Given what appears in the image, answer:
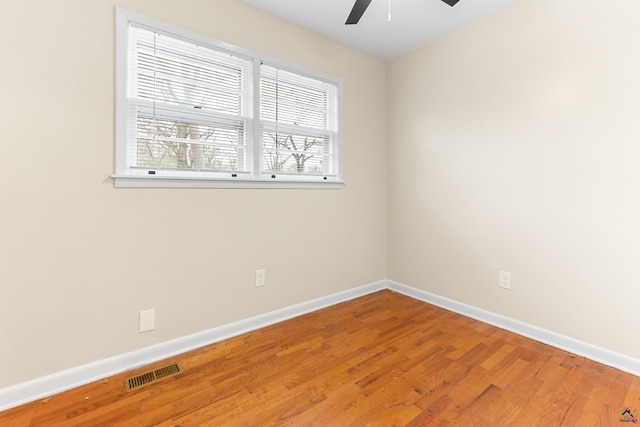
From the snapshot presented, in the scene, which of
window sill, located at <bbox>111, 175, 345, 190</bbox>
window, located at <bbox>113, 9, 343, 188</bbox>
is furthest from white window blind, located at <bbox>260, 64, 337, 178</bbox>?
window sill, located at <bbox>111, 175, 345, 190</bbox>

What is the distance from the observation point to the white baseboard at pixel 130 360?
157cm

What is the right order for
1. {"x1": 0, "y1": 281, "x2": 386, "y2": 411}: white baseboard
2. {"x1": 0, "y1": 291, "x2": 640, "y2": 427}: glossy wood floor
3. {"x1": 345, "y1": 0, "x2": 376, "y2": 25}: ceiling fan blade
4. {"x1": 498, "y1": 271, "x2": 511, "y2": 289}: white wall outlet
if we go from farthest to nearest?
1. {"x1": 498, "y1": 271, "x2": 511, "y2": 289}: white wall outlet
2. {"x1": 345, "y1": 0, "x2": 376, "y2": 25}: ceiling fan blade
3. {"x1": 0, "y1": 281, "x2": 386, "y2": 411}: white baseboard
4. {"x1": 0, "y1": 291, "x2": 640, "y2": 427}: glossy wood floor

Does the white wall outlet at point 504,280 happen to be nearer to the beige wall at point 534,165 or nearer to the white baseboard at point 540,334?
the beige wall at point 534,165

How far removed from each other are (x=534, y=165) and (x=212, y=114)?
2.37 metres

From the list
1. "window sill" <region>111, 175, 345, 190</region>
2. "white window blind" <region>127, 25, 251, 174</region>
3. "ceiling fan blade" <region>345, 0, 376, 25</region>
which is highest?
"ceiling fan blade" <region>345, 0, 376, 25</region>

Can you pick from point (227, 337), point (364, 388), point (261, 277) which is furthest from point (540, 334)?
point (227, 337)

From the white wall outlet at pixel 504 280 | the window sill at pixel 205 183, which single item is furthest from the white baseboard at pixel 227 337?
the window sill at pixel 205 183

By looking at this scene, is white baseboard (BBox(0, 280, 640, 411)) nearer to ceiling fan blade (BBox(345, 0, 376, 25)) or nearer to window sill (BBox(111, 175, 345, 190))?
window sill (BBox(111, 175, 345, 190))

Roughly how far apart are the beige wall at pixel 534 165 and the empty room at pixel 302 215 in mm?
14

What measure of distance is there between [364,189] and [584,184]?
1722 mm

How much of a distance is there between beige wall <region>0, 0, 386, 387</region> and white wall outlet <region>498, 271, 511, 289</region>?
1727mm

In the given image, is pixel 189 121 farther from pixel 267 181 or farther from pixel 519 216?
pixel 519 216

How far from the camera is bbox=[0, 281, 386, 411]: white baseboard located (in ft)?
5.16

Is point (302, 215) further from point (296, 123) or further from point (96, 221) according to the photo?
point (96, 221)
